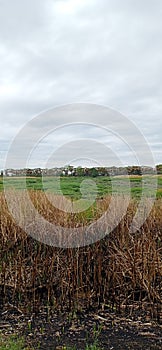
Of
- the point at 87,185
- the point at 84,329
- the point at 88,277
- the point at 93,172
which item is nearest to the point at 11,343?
the point at 84,329

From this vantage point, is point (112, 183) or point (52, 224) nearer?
point (52, 224)

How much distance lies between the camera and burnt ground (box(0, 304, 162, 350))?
3014 mm

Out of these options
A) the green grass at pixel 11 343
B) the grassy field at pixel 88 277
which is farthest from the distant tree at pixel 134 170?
the green grass at pixel 11 343

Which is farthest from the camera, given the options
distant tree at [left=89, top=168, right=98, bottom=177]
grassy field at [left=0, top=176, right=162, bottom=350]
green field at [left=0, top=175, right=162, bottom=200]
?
distant tree at [left=89, top=168, right=98, bottom=177]

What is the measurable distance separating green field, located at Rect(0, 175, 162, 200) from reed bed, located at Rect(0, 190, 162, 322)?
1.37 meters

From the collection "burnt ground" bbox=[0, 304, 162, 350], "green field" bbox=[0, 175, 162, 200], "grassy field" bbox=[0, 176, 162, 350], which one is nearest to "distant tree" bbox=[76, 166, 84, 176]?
"green field" bbox=[0, 175, 162, 200]

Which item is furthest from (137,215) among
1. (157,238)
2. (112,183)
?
(112,183)

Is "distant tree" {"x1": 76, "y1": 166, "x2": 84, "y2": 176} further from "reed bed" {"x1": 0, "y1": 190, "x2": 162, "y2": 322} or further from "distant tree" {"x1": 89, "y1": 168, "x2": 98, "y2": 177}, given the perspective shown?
"reed bed" {"x1": 0, "y1": 190, "x2": 162, "y2": 322}

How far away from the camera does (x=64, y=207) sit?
4.85m

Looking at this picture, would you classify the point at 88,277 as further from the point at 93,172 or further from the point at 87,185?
the point at 93,172

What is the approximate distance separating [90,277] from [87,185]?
2.17m

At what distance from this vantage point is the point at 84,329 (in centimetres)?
330

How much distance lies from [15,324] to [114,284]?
3.29 feet

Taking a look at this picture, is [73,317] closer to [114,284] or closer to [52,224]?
[114,284]
